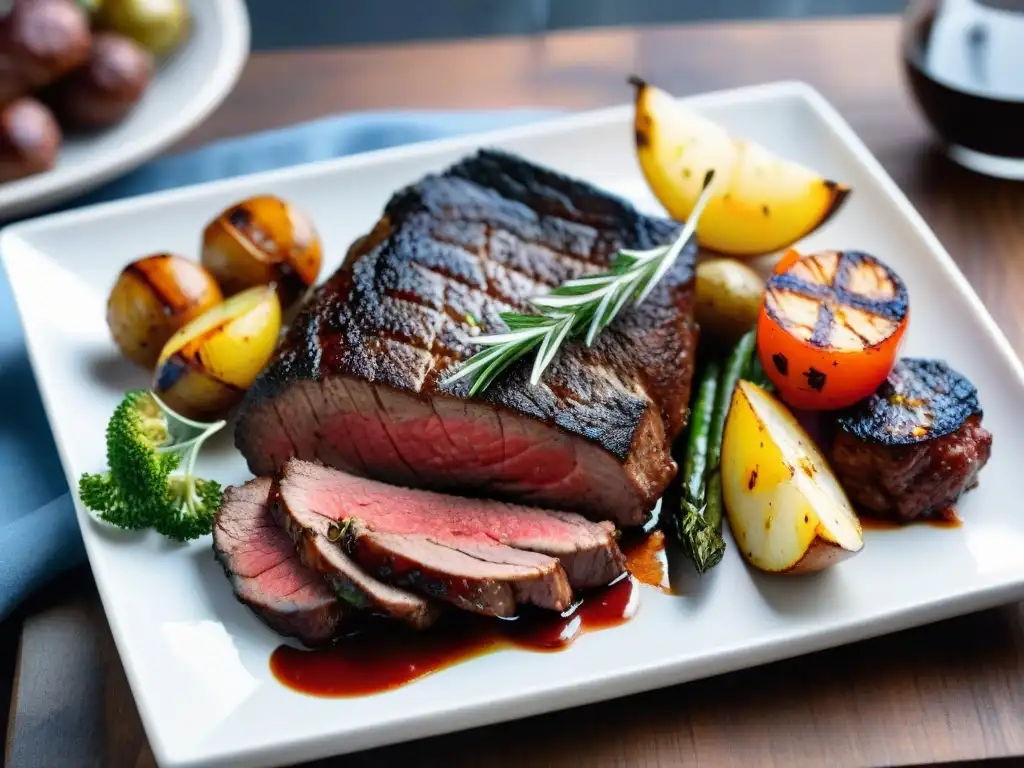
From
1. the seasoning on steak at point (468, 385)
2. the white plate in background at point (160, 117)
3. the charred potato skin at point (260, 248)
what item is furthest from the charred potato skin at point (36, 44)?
the seasoning on steak at point (468, 385)

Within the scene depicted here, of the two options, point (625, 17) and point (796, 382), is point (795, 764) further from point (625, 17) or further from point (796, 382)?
point (625, 17)

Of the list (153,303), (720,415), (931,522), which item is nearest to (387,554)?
(720,415)

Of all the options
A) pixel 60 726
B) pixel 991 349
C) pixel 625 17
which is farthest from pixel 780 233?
pixel 625 17

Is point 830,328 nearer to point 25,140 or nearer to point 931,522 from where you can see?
point 931,522

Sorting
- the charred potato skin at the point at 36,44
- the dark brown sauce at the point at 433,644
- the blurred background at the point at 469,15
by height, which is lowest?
the blurred background at the point at 469,15

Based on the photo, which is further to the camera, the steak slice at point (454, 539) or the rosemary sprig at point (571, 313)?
the rosemary sprig at point (571, 313)

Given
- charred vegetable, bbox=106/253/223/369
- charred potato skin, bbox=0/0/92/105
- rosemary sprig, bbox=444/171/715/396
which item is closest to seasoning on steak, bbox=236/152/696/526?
rosemary sprig, bbox=444/171/715/396

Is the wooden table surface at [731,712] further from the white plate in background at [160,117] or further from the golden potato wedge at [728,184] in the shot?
the white plate in background at [160,117]
